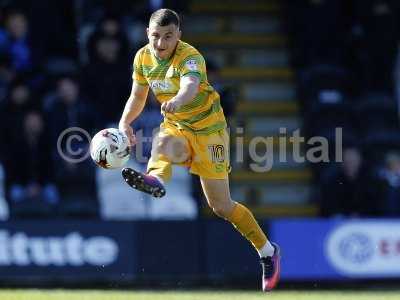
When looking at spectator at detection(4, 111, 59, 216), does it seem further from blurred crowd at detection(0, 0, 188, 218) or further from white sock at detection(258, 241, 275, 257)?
white sock at detection(258, 241, 275, 257)

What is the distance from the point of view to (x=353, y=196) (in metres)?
14.0

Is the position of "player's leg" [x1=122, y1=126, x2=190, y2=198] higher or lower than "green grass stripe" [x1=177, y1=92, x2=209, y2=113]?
lower

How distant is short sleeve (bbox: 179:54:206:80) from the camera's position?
9703mm

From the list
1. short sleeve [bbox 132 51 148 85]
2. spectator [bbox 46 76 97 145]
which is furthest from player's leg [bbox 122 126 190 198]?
spectator [bbox 46 76 97 145]

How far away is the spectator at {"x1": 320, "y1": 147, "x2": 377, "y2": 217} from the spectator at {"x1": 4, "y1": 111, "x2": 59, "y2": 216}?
3.03 metres

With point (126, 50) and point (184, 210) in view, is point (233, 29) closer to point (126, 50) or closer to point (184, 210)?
point (126, 50)

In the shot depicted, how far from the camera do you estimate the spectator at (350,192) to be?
14.0 meters

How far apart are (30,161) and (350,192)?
Result: 3.53 metres

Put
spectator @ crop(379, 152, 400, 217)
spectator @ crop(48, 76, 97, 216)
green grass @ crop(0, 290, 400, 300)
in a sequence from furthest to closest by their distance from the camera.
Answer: spectator @ crop(379, 152, 400, 217) < spectator @ crop(48, 76, 97, 216) < green grass @ crop(0, 290, 400, 300)

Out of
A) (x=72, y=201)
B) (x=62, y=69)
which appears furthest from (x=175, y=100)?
(x=62, y=69)

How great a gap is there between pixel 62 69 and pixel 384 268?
430 centimetres

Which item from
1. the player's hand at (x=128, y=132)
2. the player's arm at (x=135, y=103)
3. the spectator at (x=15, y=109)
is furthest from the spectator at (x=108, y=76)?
the player's hand at (x=128, y=132)

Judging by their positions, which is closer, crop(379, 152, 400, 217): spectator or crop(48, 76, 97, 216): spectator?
crop(48, 76, 97, 216): spectator

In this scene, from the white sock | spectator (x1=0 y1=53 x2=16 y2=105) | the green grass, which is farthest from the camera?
spectator (x1=0 y1=53 x2=16 y2=105)
